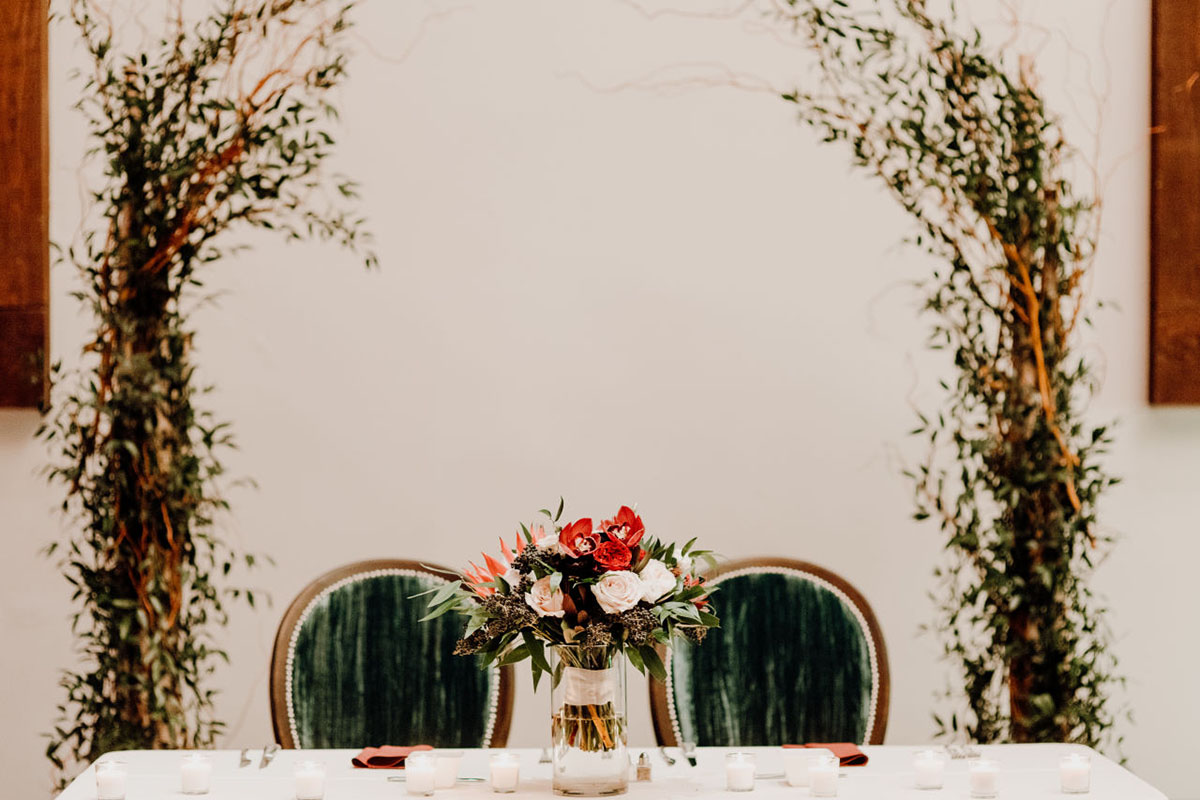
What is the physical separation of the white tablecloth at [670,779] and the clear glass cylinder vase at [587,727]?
0.18 ft

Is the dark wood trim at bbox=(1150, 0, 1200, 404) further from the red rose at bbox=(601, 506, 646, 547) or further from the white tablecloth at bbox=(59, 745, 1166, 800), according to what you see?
the red rose at bbox=(601, 506, 646, 547)

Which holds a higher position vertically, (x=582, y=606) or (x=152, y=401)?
(x=152, y=401)

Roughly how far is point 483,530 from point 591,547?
1457 millimetres

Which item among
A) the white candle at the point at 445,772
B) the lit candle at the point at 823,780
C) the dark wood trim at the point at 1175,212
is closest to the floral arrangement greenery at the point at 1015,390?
the dark wood trim at the point at 1175,212

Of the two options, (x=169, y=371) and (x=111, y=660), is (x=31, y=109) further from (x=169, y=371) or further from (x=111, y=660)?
(x=111, y=660)

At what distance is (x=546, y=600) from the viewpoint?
5.37 ft

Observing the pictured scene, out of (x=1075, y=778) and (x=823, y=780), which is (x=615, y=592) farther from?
(x=1075, y=778)

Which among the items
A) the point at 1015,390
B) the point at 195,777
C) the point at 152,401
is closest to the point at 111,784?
the point at 195,777

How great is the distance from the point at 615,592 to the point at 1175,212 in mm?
2151

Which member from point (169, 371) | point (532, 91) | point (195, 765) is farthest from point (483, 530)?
point (195, 765)

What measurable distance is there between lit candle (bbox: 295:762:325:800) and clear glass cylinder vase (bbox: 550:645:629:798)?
0.33 metres

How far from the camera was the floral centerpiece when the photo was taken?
1.64 metres

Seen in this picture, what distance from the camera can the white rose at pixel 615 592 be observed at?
1.61 m

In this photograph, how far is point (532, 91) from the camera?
307 centimetres
